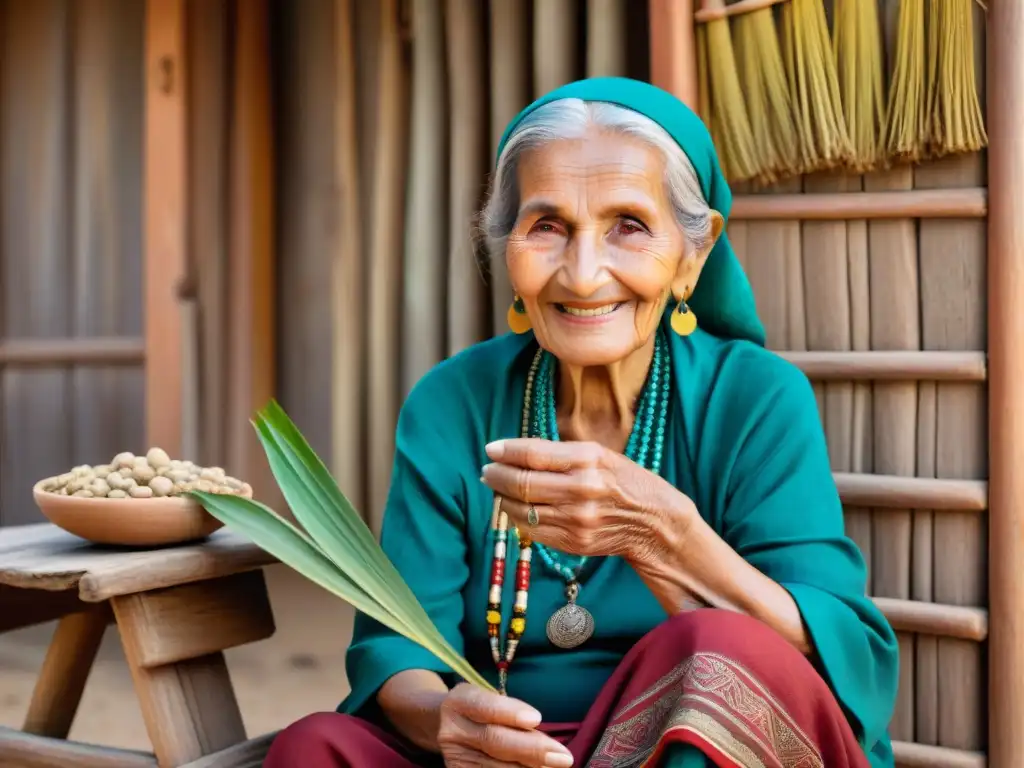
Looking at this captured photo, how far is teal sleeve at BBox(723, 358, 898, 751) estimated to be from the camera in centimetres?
169

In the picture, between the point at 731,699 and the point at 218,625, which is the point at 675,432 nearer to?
the point at 731,699

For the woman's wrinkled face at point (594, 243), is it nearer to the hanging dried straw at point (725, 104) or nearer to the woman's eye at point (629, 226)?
the woman's eye at point (629, 226)

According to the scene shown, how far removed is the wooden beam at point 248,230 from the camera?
14.1 feet

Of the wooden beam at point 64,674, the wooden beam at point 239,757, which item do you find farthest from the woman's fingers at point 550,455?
the wooden beam at point 64,674

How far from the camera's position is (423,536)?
6.44 ft

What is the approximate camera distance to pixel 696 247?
1954mm

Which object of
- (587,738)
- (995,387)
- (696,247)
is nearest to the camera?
(587,738)

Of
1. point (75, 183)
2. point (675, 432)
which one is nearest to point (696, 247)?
point (675, 432)

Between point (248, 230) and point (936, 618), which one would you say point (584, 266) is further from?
point (248, 230)

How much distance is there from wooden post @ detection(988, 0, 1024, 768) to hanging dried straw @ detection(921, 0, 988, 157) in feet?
0.12

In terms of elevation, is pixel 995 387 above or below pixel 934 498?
above

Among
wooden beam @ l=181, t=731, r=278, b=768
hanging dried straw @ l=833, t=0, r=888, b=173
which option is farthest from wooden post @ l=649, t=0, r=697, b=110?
wooden beam @ l=181, t=731, r=278, b=768

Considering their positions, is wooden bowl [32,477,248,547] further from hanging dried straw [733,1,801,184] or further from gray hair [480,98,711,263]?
hanging dried straw [733,1,801,184]

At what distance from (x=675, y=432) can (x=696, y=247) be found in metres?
0.34
